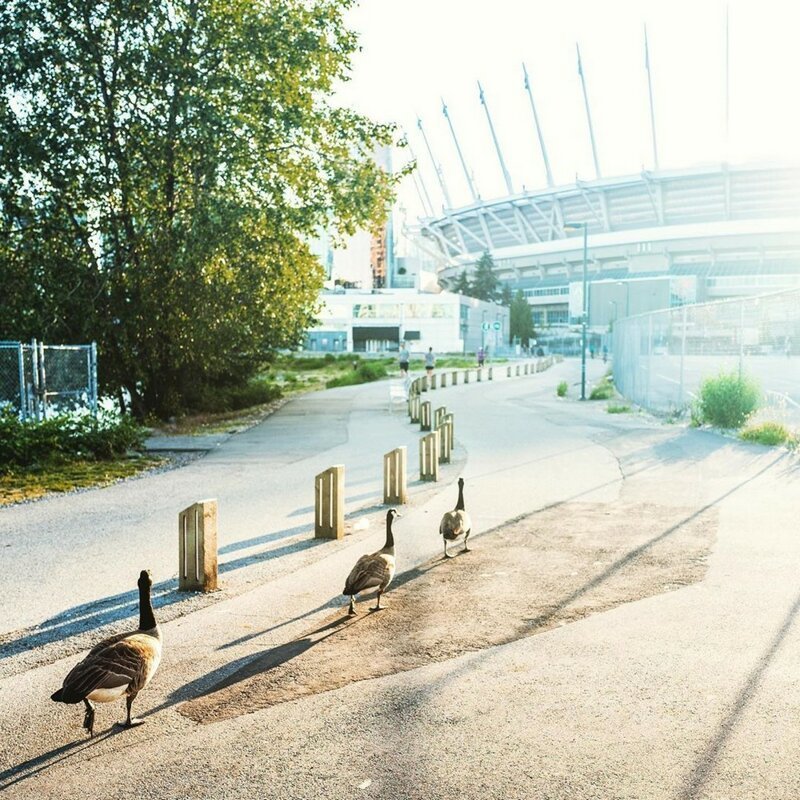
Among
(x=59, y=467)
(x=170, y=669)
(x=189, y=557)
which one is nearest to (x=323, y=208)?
(x=59, y=467)

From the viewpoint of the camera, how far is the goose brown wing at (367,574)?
19.7 ft

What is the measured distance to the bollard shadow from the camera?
3.89m

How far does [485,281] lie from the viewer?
376 feet

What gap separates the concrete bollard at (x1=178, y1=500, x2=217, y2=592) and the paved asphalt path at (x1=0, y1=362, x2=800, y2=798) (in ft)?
0.98

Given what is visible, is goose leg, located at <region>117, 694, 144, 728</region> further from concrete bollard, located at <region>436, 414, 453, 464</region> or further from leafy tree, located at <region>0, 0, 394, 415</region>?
leafy tree, located at <region>0, 0, 394, 415</region>

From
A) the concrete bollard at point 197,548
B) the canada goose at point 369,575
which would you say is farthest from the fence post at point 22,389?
the canada goose at point 369,575

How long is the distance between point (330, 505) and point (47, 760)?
4.93m

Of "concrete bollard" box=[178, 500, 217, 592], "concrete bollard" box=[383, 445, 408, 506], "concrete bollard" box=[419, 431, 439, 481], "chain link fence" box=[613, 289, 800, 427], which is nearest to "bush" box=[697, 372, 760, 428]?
"chain link fence" box=[613, 289, 800, 427]

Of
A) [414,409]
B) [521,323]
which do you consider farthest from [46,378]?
[521,323]

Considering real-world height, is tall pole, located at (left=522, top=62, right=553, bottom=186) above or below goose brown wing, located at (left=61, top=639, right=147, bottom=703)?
above

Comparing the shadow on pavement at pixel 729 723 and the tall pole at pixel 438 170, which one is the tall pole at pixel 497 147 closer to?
the tall pole at pixel 438 170

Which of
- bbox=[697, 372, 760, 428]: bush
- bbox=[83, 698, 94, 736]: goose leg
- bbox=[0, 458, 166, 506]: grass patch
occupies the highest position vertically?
bbox=[697, 372, 760, 428]: bush

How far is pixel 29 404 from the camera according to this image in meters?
16.4

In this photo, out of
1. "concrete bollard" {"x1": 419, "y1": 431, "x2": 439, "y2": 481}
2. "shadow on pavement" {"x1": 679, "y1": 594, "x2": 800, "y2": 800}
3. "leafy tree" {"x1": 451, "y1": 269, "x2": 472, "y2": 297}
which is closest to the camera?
"shadow on pavement" {"x1": 679, "y1": 594, "x2": 800, "y2": 800}
